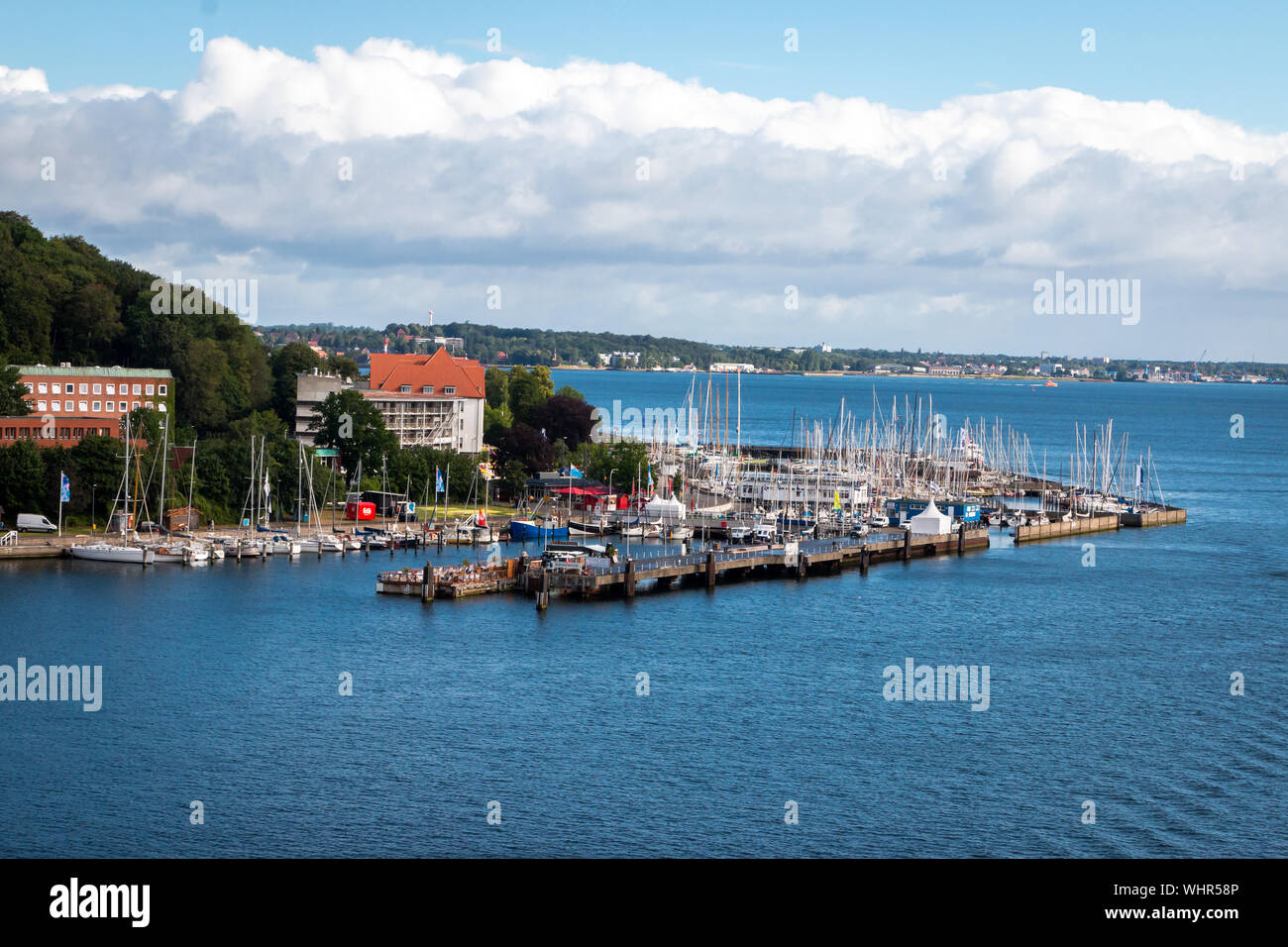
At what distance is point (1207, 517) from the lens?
80.7m

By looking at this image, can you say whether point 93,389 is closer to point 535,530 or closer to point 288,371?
point 288,371

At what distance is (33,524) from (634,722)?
34488 mm

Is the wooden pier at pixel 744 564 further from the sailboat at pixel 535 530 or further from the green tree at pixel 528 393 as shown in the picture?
the green tree at pixel 528 393

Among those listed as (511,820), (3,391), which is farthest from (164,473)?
(511,820)

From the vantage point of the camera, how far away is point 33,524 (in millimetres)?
55344

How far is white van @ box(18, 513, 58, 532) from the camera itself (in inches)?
2169

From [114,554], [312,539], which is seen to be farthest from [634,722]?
[312,539]

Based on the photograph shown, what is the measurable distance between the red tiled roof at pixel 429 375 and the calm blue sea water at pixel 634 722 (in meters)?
29.8

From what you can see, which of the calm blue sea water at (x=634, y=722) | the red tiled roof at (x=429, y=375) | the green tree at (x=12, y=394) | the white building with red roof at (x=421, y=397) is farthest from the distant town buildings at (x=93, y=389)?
the calm blue sea water at (x=634, y=722)

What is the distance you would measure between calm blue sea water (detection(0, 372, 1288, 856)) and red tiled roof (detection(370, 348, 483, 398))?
2976 cm

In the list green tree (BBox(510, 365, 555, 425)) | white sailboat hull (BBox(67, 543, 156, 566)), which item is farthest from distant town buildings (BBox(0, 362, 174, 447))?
green tree (BBox(510, 365, 555, 425))
